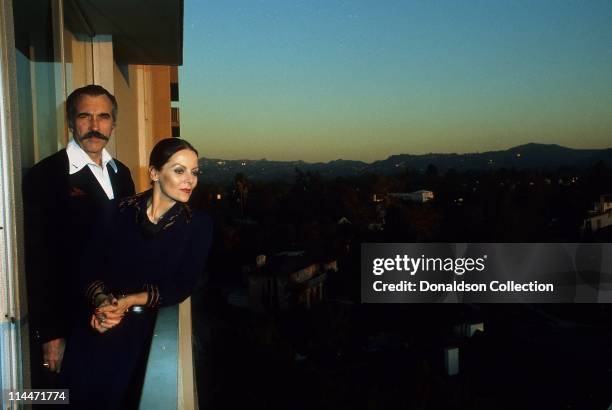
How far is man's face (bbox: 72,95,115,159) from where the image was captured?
1.60m

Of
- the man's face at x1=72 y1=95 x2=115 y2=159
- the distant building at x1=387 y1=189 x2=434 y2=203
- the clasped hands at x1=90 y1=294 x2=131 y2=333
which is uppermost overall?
the man's face at x1=72 y1=95 x2=115 y2=159

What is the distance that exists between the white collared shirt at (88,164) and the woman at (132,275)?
0.08 m

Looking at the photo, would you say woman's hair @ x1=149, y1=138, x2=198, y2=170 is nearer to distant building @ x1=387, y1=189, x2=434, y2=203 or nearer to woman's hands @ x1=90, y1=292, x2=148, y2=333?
woman's hands @ x1=90, y1=292, x2=148, y2=333

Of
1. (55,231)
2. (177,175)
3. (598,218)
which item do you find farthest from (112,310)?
(598,218)

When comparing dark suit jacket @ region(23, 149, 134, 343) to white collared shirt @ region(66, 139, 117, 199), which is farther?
white collared shirt @ region(66, 139, 117, 199)

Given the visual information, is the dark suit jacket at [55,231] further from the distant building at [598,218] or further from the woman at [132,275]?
the distant building at [598,218]

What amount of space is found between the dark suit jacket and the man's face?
0.05 metres

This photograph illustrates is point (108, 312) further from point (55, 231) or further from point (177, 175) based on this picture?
point (177, 175)

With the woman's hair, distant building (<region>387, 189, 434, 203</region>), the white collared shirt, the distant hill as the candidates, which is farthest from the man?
distant building (<region>387, 189, 434, 203</region>)

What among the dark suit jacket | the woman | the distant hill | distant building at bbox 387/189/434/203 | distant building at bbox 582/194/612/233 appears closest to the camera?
the dark suit jacket

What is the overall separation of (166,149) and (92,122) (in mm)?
203

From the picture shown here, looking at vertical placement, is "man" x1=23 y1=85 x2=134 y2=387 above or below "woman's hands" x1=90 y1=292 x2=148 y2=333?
above

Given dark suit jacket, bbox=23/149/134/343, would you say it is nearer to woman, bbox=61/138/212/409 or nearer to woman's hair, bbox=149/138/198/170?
woman, bbox=61/138/212/409

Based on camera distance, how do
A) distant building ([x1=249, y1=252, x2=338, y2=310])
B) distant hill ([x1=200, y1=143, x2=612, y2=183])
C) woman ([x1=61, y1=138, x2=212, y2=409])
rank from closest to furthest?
woman ([x1=61, y1=138, x2=212, y2=409]) → distant hill ([x1=200, y1=143, x2=612, y2=183]) → distant building ([x1=249, y1=252, x2=338, y2=310])
